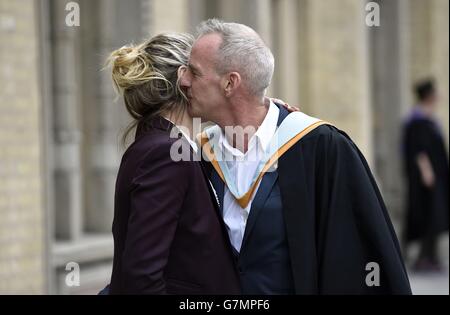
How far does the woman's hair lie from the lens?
→ 116 inches

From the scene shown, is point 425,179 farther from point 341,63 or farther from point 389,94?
point 389,94

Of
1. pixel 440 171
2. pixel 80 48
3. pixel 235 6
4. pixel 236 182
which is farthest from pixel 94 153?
pixel 236 182

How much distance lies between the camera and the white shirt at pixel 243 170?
319cm

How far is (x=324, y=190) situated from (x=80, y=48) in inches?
228

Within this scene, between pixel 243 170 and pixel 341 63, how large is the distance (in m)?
9.50

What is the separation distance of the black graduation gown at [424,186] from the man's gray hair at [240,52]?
306 inches

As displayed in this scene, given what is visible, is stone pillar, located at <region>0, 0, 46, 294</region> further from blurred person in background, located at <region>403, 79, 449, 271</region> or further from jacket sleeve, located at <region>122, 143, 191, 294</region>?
blurred person in background, located at <region>403, 79, 449, 271</region>

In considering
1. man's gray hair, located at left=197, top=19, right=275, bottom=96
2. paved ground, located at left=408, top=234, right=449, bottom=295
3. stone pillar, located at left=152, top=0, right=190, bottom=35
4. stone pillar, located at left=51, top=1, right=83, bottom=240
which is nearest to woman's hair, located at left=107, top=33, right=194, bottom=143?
man's gray hair, located at left=197, top=19, right=275, bottom=96

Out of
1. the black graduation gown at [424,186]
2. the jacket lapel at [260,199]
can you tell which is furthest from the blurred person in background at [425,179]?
the jacket lapel at [260,199]

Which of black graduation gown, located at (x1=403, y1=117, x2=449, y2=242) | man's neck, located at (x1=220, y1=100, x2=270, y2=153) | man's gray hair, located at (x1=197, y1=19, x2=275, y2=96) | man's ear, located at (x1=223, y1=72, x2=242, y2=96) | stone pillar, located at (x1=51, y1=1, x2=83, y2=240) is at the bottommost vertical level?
black graduation gown, located at (x1=403, y1=117, x2=449, y2=242)

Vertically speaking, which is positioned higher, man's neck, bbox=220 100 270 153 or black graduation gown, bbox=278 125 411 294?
man's neck, bbox=220 100 270 153

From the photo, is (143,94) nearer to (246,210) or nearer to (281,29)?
(246,210)

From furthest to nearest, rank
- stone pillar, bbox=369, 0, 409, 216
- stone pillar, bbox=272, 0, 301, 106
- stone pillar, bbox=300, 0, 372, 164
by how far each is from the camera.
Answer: stone pillar, bbox=369, 0, 409, 216, stone pillar, bbox=272, 0, 301, 106, stone pillar, bbox=300, 0, 372, 164

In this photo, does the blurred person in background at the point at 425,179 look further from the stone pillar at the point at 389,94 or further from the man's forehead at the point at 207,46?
the man's forehead at the point at 207,46
